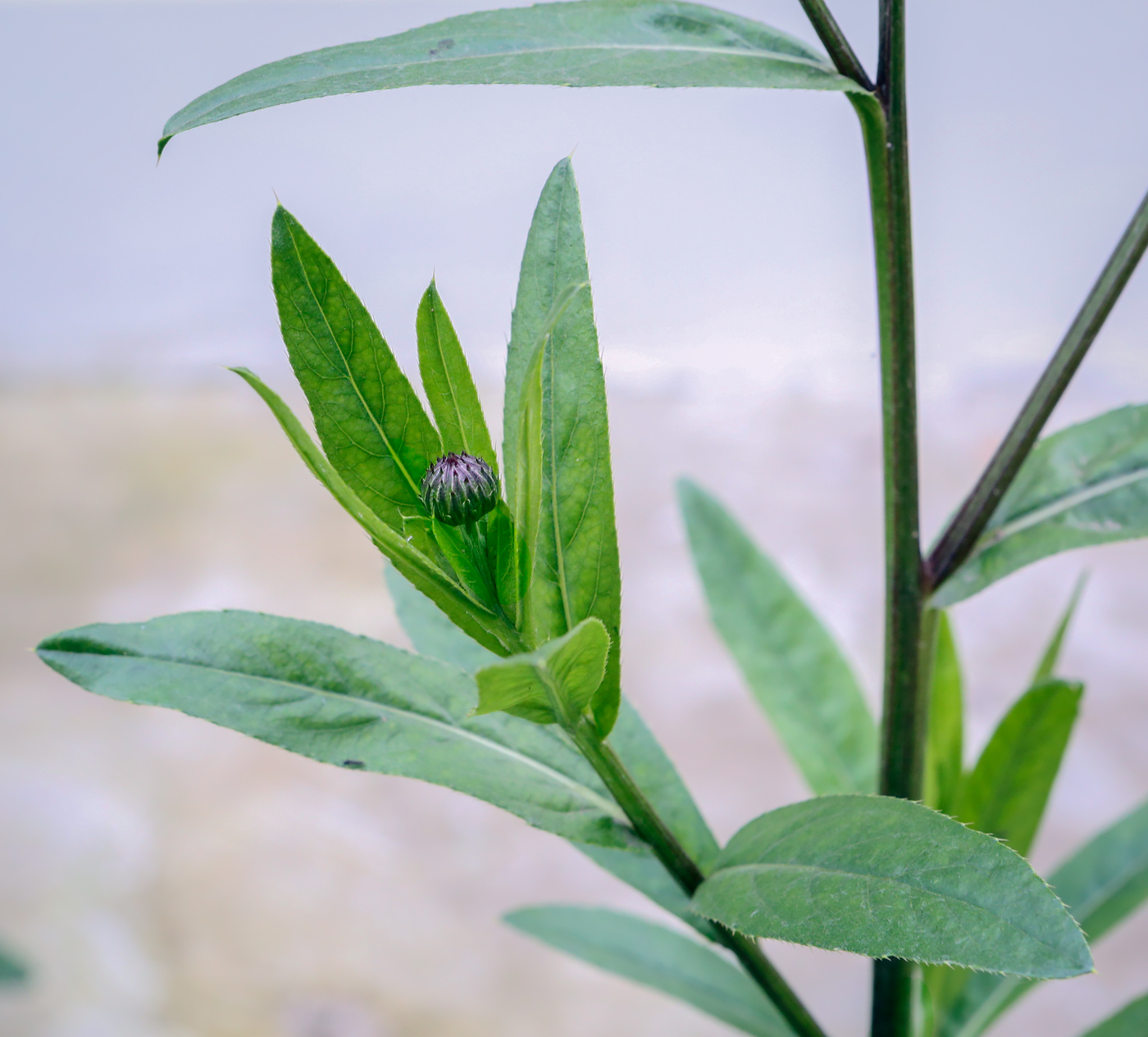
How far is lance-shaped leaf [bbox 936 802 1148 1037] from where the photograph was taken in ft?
2.05

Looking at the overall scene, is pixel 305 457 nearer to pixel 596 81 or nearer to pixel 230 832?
pixel 596 81

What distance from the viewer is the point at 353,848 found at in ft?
3.75

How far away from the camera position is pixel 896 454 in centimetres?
A: 39

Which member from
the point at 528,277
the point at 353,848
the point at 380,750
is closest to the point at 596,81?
the point at 528,277

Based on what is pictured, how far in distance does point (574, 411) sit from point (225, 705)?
157 millimetres

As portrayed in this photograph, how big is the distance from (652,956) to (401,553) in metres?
0.45

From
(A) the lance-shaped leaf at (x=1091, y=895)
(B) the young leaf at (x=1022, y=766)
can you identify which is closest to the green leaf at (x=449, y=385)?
(B) the young leaf at (x=1022, y=766)

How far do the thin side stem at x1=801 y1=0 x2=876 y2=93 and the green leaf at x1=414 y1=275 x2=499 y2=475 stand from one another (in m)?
0.15

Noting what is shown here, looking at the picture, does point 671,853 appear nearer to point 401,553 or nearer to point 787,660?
point 401,553

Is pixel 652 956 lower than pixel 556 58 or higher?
lower

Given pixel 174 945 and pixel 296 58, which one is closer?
pixel 296 58

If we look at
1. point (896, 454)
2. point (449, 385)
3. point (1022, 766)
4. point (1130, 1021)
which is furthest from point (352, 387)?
point (1130, 1021)

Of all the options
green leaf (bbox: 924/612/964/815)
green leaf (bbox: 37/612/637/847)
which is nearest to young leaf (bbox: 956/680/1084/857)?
green leaf (bbox: 924/612/964/815)

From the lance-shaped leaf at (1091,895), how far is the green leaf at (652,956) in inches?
4.4
